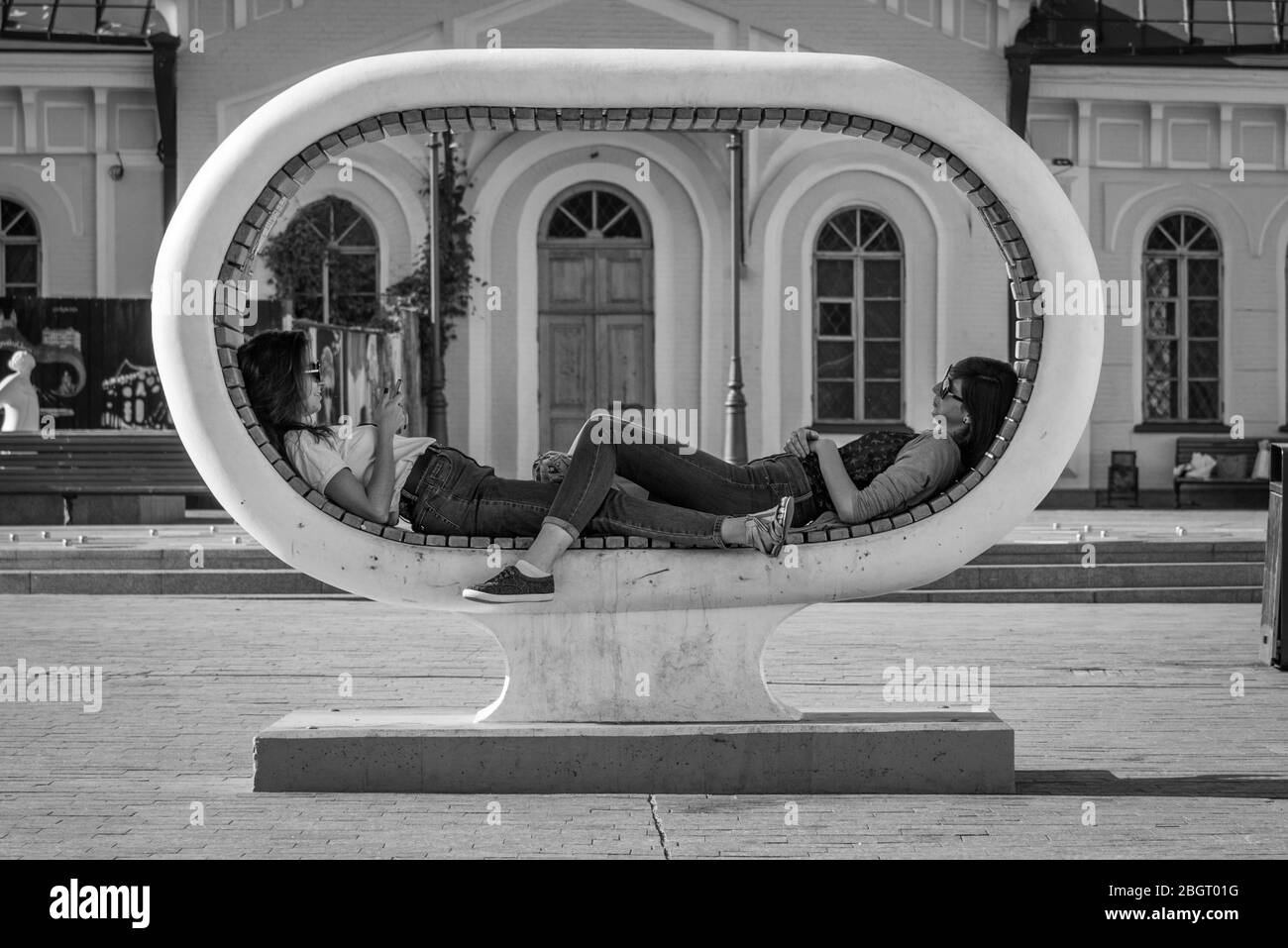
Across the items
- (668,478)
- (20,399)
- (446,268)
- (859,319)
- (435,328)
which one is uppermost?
(446,268)

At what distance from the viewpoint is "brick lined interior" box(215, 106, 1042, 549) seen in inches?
249

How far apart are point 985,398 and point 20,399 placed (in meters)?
15.7

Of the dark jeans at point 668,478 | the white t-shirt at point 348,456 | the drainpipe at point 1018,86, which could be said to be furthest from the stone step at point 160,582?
the drainpipe at point 1018,86

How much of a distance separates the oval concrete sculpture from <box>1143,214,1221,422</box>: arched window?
1977 cm

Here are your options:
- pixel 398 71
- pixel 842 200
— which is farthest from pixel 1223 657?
pixel 842 200

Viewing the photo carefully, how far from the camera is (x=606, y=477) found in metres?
6.40

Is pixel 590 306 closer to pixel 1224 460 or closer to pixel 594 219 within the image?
pixel 594 219

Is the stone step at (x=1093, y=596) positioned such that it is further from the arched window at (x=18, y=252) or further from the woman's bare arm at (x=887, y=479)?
the arched window at (x=18, y=252)

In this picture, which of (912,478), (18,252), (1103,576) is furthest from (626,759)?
(18,252)

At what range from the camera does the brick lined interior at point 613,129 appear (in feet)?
20.8

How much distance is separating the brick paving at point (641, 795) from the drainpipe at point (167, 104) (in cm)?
1187

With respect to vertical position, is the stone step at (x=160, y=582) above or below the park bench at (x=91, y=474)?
below

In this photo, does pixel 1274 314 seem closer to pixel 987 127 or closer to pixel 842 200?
pixel 842 200

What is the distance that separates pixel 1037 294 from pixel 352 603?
8.40m
